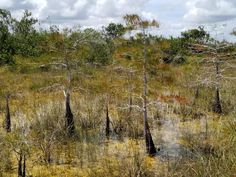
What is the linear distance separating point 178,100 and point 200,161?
1184cm

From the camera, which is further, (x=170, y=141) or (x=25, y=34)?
(x=25, y=34)

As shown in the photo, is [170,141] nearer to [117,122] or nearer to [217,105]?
[117,122]

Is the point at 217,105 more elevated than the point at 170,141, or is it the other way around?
the point at 217,105

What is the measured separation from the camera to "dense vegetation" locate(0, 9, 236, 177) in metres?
12.5

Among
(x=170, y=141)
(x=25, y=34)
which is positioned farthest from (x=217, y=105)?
(x=25, y=34)

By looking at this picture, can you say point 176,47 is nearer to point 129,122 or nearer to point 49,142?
point 129,122

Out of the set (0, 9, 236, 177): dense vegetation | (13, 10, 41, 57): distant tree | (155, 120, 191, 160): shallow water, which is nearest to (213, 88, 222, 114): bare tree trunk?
(0, 9, 236, 177): dense vegetation

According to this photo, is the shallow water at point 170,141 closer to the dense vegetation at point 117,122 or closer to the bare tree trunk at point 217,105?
the dense vegetation at point 117,122

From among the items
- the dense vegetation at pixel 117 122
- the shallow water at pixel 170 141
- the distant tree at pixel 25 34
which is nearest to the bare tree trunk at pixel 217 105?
the dense vegetation at pixel 117 122

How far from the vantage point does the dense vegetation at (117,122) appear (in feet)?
40.9

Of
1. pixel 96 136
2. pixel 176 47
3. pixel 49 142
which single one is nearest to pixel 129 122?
pixel 96 136

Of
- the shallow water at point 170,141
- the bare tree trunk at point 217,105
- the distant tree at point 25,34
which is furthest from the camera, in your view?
the distant tree at point 25,34

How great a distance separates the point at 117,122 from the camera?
59.2ft

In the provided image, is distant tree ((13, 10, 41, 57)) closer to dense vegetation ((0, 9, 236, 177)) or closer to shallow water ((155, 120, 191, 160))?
dense vegetation ((0, 9, 236, 177))
